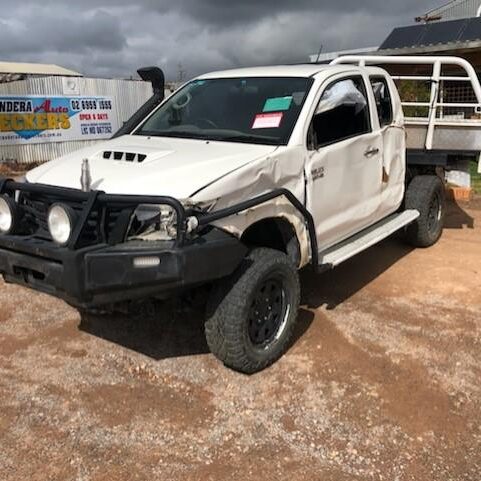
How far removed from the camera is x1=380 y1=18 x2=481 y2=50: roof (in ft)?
47.0

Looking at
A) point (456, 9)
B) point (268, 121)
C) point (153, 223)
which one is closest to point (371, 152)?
point (268, 121)

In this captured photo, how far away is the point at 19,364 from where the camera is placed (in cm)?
412

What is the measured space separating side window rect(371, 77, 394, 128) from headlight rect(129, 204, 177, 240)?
2.91 metres

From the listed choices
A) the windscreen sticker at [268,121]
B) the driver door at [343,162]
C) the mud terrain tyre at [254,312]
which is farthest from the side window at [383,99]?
the mud terrain tyre at [254,312]

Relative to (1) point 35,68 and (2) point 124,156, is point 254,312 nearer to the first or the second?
(2) point 124,156

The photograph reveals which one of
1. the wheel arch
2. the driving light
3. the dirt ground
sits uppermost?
the driving light

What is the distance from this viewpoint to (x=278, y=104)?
178 inches

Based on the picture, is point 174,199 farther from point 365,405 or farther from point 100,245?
point 365,405

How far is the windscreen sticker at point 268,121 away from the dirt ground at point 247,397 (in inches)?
61.4

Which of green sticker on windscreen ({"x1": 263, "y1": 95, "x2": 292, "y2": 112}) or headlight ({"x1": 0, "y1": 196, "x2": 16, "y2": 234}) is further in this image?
green sticker on windscreen ({"x1": 263, "y1": 95, "x2": 292, "y2": 112})

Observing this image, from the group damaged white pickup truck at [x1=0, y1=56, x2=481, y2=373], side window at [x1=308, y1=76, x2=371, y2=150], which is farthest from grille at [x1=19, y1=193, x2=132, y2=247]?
side window at [x1=308, y1=76, x2=371, y2=150]

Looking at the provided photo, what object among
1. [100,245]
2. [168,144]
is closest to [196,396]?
[100,245]

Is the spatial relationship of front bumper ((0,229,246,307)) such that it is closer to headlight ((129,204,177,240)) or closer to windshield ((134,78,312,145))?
headlight ((129,204,177,240))

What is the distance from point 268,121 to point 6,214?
1.94m
